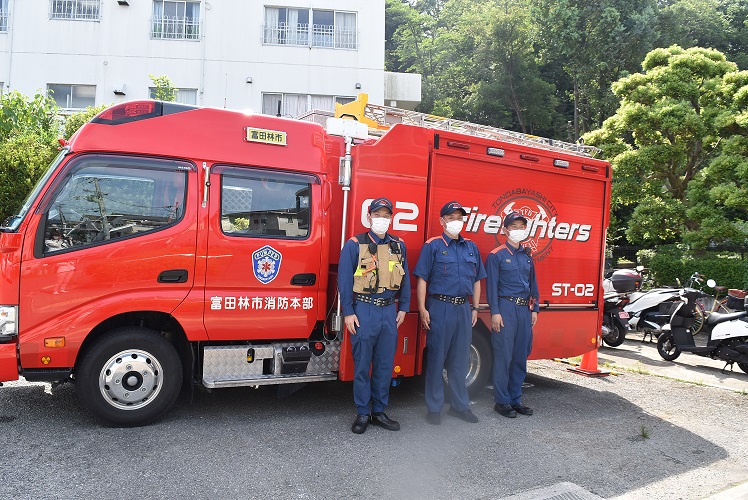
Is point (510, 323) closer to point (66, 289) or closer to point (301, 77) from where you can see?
point (66, 289)

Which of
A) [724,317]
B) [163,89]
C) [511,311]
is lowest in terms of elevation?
[724,317]

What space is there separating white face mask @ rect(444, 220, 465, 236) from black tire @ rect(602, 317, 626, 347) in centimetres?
605

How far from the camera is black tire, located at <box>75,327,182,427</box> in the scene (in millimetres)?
4926

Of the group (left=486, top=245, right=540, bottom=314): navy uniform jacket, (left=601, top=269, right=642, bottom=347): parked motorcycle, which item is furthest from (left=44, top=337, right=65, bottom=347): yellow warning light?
(left=601, top=269, right=642, bottom=347): parked motorcycle

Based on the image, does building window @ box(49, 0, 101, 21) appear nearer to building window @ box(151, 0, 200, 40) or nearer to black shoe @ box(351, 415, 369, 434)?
building window @ box(151, 0, 200, 40)

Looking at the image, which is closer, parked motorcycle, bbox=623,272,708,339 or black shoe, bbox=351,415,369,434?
black shoe, bbox=351,415,369,434

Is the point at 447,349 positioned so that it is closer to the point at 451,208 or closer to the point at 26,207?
the point at 451,208

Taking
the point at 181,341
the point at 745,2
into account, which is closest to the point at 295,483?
the point at 181,341

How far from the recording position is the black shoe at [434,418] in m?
5.68

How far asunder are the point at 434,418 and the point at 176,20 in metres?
16.2

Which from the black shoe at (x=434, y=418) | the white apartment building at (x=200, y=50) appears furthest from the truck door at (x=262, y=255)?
the white apartment building at (x=200, y=50)

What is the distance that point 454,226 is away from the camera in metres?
5.70

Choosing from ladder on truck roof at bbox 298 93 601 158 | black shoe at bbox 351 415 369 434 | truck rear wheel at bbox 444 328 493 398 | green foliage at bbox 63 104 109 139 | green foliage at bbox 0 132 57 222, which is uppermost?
green foliage at bbox 63 104 109 139

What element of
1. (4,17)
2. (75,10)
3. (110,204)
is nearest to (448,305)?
(110,204)
